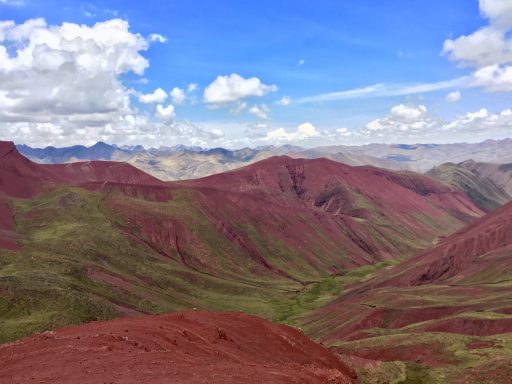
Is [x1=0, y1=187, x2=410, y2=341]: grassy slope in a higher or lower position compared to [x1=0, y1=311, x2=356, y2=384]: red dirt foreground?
lower

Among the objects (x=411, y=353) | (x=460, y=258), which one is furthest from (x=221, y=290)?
(x=411, y=353)

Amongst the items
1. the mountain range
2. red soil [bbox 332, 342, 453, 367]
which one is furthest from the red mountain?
red soil [bbox 332, 342, 453, 367]

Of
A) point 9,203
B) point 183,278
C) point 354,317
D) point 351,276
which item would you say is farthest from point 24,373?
point 351,276

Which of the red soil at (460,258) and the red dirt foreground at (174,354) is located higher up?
the red dirt foreground at (174,354)

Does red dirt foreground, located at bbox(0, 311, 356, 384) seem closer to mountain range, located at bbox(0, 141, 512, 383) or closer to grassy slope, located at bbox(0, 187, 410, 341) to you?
mountain range, located at bbox(0, 141, 512, 383)

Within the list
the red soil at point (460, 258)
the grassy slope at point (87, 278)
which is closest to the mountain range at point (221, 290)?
the grassy slope at point (87, 278)

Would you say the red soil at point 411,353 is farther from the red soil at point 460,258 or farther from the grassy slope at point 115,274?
the red soil at point 460,258

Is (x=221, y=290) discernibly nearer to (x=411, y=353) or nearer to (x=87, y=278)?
(x=87, y=278)

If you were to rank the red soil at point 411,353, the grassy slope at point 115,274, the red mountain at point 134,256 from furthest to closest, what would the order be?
the red mountain at point 134,256 < the grassy slope at point 115,274 < the red soil at point 411,353

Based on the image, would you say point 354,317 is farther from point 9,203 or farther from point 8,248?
point 9,203
